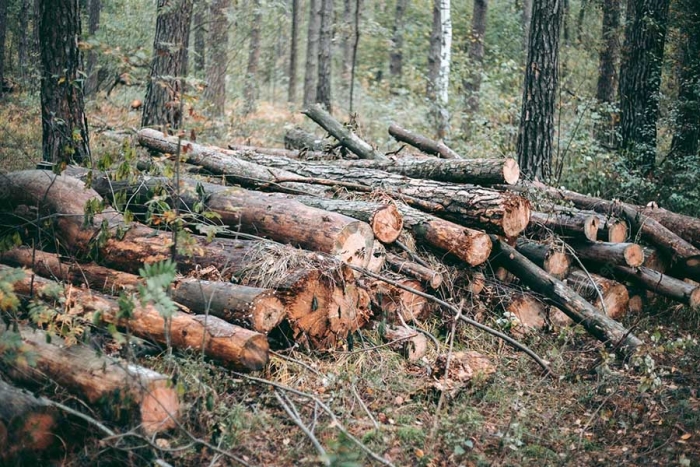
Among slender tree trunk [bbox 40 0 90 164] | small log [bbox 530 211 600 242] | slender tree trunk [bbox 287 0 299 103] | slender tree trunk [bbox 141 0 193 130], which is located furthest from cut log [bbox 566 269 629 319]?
slender tree trunk [bbox 287 0 299 103]

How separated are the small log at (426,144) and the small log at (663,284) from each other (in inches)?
126

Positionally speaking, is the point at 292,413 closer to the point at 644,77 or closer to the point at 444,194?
the point at 444,194

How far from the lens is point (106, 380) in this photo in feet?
12.3

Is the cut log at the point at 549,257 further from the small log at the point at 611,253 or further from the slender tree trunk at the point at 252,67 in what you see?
the slender tree trunk at the point at 252,67

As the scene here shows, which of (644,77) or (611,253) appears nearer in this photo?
(611,253)

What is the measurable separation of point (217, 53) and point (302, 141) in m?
5.82

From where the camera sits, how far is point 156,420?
3719 mm

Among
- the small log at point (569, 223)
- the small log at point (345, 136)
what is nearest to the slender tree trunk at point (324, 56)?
the small log at point (345, 136)

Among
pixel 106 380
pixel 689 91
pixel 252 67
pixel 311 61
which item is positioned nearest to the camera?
pixel 106 380

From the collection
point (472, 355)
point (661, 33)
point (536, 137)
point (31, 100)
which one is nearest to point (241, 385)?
point (472, 355)

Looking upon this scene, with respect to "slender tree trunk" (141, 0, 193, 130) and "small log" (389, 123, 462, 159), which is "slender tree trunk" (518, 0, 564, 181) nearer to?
"small log" (389, 123, 462, 159)

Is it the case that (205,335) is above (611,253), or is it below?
below

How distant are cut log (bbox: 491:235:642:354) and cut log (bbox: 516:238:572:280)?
0.86ft

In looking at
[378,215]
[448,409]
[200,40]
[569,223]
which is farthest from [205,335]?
[200,40]
